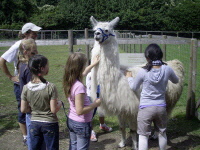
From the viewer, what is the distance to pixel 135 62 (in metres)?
4.73

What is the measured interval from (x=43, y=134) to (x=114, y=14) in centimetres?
3920

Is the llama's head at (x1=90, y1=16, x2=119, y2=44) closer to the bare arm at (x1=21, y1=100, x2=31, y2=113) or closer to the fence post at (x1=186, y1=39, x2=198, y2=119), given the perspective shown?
the bare arm at (x1=21, y1=100, x2=31, y2=113)

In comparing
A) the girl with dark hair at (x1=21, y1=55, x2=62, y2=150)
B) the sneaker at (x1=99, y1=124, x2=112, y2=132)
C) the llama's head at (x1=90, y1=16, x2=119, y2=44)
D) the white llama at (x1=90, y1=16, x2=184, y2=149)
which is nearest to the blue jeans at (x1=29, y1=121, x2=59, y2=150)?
the girl with dark hair at (x1=21, y1=55, x2=62, y2=150)

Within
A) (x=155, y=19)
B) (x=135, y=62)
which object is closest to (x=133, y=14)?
(x=155, y=19)

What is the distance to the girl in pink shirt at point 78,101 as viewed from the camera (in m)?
2.29

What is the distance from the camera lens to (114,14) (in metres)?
39.8

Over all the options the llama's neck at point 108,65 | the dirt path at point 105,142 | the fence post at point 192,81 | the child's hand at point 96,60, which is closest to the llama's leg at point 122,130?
the dirt path at point 105,142

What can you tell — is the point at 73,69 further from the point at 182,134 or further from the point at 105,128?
the point at 182,134

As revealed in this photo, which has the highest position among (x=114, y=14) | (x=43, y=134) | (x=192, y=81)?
(x=114, y=14)

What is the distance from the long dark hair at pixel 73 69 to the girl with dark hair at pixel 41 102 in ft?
0.49

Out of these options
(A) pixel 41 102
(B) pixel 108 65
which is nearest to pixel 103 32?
(B) pixel 108 65

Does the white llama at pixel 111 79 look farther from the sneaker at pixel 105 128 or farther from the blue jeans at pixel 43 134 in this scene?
the blue jeans at pixel 43 134

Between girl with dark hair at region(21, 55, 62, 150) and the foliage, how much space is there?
31.2 metres

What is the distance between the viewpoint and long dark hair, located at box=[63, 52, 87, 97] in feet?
7.64
